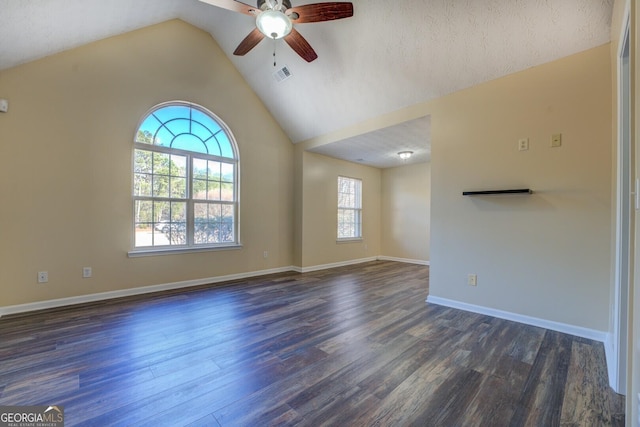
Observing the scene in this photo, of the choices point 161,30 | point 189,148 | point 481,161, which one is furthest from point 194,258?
point 481,161

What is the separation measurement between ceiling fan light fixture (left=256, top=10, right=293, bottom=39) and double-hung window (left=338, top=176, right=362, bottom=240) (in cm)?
396

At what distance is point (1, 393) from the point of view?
64.6 inches

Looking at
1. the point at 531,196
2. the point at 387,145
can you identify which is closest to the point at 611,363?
the point at 531,196

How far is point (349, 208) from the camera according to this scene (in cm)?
661

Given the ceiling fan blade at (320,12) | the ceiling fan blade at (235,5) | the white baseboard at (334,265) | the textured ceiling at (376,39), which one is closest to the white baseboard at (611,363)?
the textured ceiling at (376,39)

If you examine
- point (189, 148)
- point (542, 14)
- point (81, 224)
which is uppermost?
point (542, 14)

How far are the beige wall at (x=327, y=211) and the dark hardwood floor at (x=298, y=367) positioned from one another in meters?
2.40

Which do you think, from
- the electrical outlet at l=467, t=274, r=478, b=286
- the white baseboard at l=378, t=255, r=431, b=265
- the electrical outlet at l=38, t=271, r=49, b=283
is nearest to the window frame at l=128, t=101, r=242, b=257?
the electrical outlet at l=38, t=271, r=49, b=283

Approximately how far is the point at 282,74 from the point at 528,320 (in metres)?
4.53

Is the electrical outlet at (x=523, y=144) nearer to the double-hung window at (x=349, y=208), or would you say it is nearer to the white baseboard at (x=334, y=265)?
the double-hung window at (x=349, y=208)

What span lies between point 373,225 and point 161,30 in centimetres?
569

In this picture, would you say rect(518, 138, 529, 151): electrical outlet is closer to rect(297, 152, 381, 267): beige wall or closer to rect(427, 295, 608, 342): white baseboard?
rect(427, 295, 608, 342): white baseboard

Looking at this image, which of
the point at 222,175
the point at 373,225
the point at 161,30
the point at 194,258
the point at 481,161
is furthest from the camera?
the point at 373,225

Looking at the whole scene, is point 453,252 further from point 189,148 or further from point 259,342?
point 189,148
